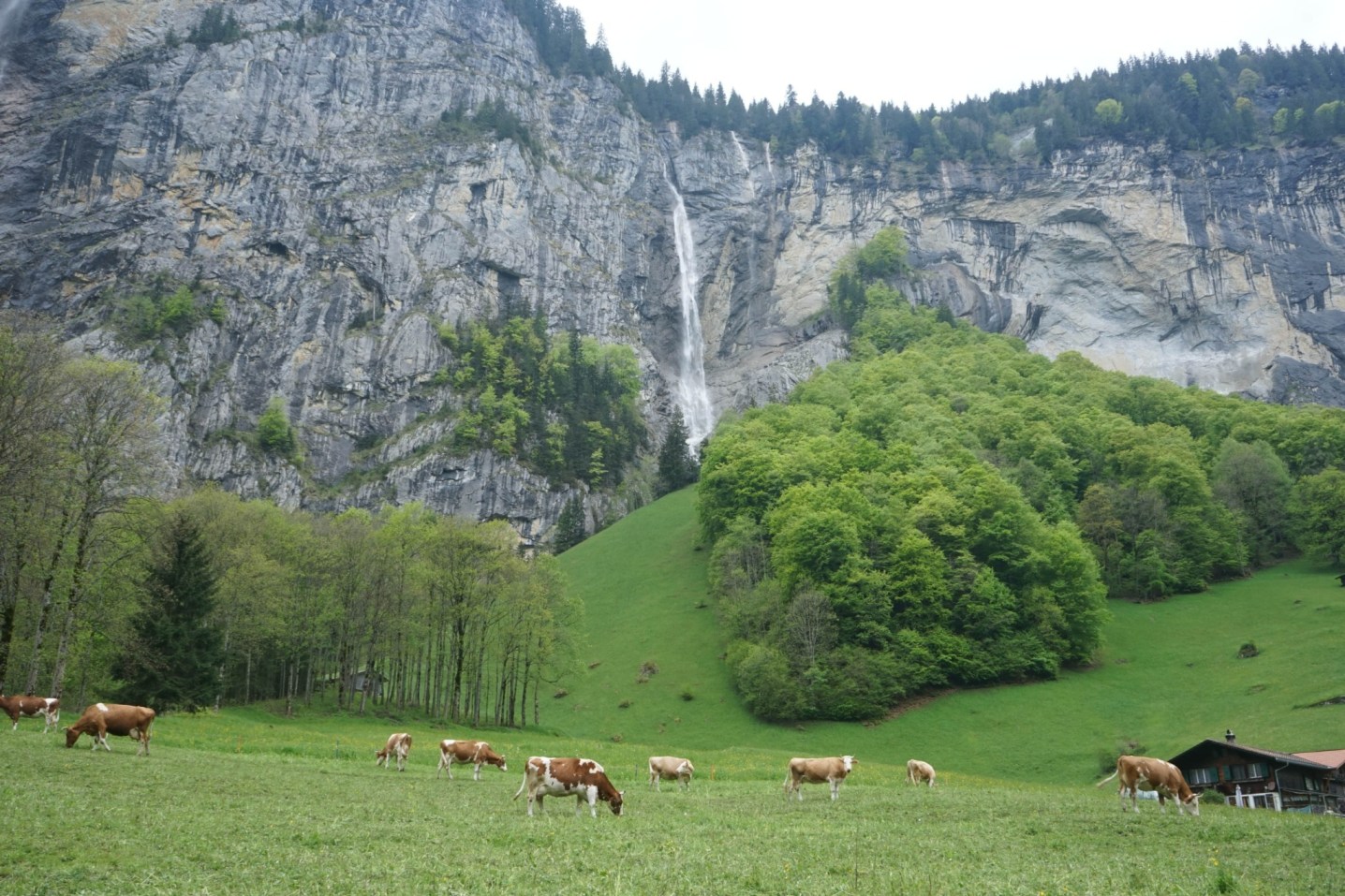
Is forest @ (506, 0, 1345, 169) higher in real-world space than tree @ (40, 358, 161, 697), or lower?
higher

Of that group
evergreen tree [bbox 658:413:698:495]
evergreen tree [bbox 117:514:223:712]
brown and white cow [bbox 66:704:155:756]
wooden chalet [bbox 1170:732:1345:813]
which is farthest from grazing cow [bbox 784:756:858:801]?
evergreen tree [bbox 658:413:698:495]

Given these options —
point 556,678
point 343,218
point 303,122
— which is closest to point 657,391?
point 343,218

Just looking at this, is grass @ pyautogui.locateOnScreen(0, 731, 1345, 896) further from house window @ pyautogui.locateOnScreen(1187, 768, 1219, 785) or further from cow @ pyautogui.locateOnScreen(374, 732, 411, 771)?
house window @ pyautogui.locateOnScreen(1187, 768, 1219, 785)

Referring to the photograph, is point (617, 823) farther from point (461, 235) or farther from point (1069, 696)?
point (461, 235)

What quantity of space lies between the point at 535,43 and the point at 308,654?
568ft

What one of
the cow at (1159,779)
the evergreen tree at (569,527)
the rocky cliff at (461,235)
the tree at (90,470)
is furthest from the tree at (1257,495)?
the tree at (90,470)

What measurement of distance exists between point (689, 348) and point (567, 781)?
6148 inches

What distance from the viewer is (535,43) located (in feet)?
650

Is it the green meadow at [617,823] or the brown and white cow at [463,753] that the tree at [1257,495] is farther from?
the brown and white cow at [463,753]

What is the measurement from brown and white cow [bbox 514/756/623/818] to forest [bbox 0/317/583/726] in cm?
1950

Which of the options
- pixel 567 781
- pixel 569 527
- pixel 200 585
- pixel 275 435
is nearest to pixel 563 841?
pixel 567 781

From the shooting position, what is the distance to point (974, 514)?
265ft

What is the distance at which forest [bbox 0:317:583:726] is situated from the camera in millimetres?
36125

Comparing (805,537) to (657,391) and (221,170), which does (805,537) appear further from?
(221,170)
